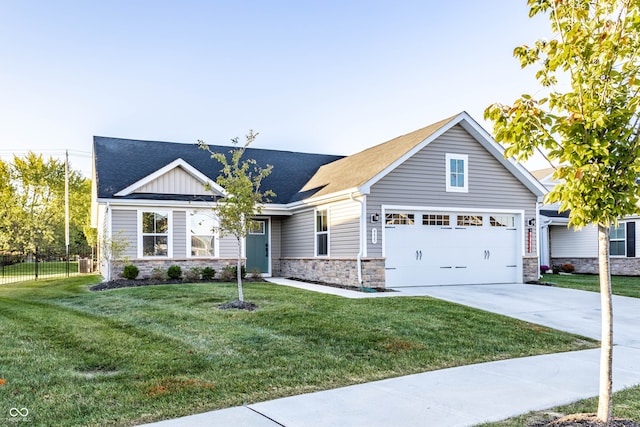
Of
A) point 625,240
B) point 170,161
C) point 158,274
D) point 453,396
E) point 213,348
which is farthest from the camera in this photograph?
point 625,240

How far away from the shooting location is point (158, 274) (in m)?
16.6

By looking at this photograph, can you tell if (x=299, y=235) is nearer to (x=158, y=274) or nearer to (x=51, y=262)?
(x=158, y=274)

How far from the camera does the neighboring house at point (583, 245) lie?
22.1 meters

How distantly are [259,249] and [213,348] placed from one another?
1249cm

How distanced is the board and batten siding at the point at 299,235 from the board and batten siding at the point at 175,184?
11.1 ft

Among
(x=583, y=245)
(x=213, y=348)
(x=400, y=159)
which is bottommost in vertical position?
(x=213, y=348)

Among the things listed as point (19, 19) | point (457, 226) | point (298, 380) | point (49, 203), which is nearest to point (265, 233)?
point (457, 226)

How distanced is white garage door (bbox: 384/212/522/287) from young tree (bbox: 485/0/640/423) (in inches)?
425

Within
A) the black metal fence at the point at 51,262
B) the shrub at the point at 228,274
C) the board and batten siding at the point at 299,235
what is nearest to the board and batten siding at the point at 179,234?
the shrub at the point at 228,274

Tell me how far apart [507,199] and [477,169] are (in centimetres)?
146

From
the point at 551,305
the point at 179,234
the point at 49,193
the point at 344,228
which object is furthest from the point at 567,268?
the point at 49,193

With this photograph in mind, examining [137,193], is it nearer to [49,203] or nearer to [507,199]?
[507,199]

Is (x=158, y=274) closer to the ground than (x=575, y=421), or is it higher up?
higher up

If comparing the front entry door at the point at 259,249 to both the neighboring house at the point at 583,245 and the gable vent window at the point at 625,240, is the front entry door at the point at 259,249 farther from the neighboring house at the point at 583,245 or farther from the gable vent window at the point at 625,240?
the gable vent window at the point at 625,240
